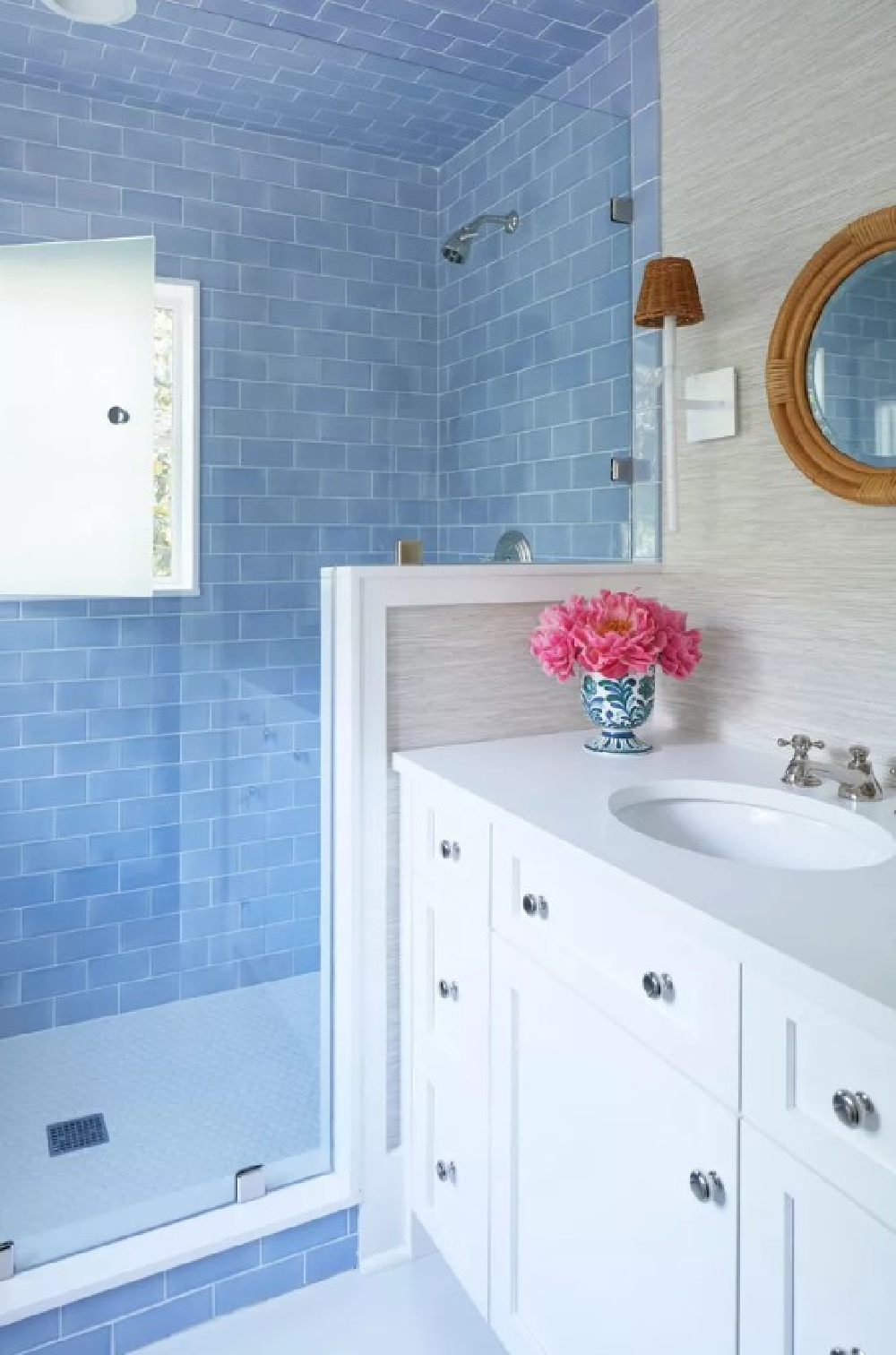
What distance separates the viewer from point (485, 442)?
2.04 metres

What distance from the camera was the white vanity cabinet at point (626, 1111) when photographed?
2.78ft

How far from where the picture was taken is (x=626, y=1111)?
1.16 meters

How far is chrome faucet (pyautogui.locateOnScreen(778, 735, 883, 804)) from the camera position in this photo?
1.42m

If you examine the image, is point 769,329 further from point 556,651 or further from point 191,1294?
point 191,1294

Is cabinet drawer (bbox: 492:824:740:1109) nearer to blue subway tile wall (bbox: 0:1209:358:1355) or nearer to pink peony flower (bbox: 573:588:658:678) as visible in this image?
pink peony flower (bbox: 573:588:658:678)

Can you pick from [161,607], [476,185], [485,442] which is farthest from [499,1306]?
[476,185]

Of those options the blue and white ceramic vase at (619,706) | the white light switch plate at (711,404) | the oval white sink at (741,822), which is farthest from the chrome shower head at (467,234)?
the oval white sink at (741,822)

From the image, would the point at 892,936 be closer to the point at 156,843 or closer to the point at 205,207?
the point at 156,843

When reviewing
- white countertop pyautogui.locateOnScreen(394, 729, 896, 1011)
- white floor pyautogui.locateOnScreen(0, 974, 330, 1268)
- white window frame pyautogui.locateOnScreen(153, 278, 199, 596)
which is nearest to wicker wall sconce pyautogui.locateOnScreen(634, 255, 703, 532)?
white countertop pyautogui.locateOnScreen(394, 729, 896, 1011)

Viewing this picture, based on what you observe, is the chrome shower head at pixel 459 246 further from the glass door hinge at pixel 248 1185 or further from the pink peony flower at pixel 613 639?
the glass door hinge at pixel 248 1185

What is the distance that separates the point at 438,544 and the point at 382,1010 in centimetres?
92

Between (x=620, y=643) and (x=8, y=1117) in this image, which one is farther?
(x=8, y=1117)

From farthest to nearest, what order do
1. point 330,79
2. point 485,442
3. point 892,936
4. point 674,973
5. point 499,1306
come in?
point 485,442 → point 330,79 → point 499,1306 → point 674,973 → point 892,936

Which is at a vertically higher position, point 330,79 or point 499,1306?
point 330,79
